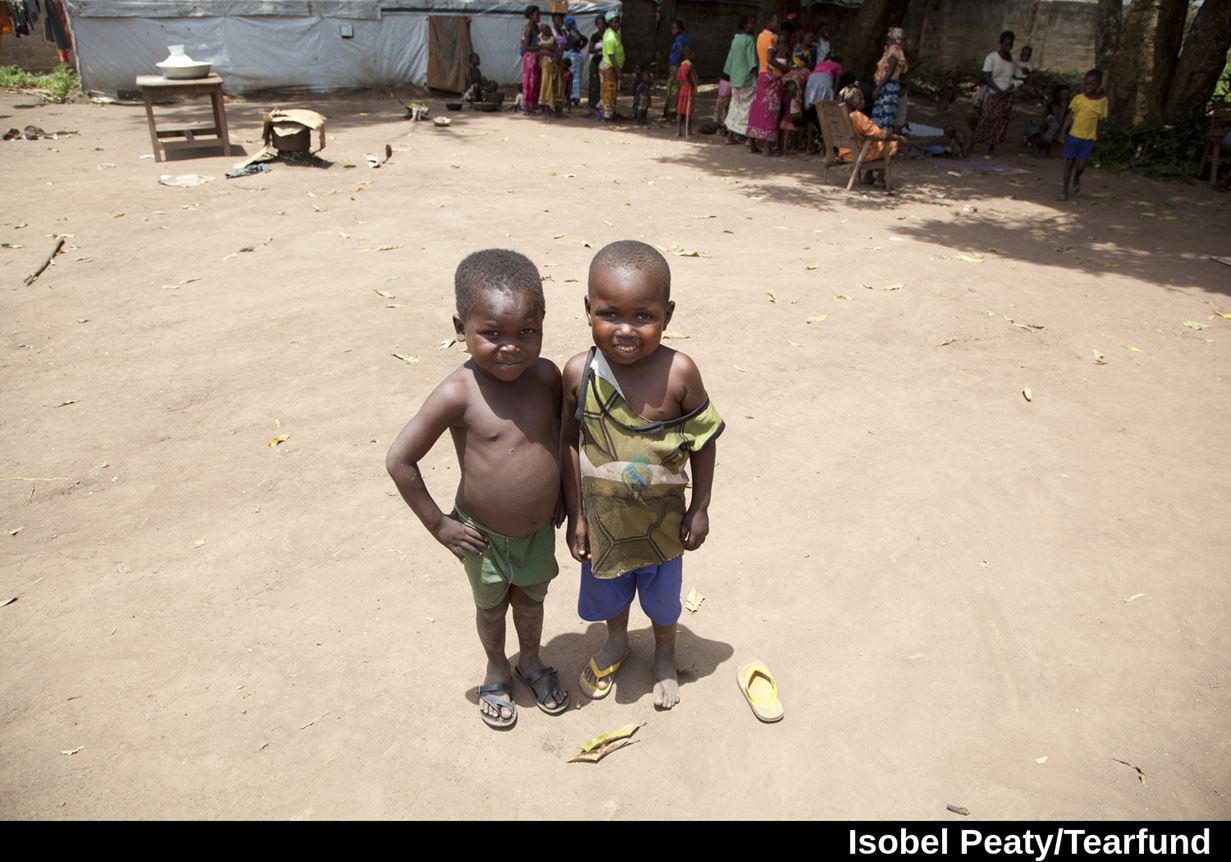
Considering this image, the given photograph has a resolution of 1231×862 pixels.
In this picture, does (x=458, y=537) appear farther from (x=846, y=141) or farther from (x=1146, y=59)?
(x=1146, y=59)

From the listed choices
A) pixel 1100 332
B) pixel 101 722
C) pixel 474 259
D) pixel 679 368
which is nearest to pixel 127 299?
pixel 101 722

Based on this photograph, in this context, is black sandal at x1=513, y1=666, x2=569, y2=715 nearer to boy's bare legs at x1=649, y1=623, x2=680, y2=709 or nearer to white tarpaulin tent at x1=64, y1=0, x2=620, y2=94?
boy's bare legs at x1=649, y1=623, x2=680, y2=709

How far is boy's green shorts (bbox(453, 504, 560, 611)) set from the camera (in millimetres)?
2338

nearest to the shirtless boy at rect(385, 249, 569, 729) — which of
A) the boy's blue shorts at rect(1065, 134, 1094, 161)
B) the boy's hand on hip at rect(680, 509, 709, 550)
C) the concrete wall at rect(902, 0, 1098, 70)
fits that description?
the boy's hand on hip at rect(680, 509, 709, 550)

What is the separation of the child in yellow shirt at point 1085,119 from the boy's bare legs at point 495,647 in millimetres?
9516

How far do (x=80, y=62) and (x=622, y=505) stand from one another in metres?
18.0

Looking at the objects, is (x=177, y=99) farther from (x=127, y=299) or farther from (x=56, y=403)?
(x=56, y=403)

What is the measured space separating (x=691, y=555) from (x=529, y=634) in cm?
99

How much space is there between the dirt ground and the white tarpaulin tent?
10.8 meters

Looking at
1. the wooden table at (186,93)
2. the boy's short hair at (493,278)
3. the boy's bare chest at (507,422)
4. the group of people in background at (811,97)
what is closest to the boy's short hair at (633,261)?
the boy's short hair at (493,278)

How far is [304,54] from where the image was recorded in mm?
16562

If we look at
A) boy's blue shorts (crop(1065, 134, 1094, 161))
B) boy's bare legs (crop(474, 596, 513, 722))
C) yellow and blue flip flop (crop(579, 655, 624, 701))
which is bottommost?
yellow and blue flip flop (crop(579, 655, 624, 701))

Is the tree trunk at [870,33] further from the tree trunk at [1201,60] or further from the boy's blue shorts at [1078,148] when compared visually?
the boy's blue shorts at [1078,148]

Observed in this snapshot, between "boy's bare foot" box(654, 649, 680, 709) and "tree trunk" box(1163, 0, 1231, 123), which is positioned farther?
"tree trunk" box(1163, 0, 1231, 123)
